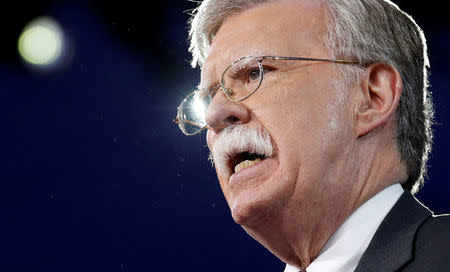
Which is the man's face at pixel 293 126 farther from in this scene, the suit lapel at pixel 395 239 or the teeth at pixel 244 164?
the suit lapel at pixel 395 239

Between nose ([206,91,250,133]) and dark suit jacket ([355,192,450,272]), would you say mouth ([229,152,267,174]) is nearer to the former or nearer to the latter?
nose ([206,91,250,133])

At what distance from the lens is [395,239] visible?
1.37 metres

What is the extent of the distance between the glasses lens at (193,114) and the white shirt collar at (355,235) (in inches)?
24.6

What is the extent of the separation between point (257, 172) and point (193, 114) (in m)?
0.55

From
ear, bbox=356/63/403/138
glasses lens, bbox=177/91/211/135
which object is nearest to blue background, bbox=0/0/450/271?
glasses lens, bbox=177/91/211/135

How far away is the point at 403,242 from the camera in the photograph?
1.35 meters

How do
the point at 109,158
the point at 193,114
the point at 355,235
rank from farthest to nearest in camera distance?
the point at 109,158 → the point at 193,114 → the point at 355,235

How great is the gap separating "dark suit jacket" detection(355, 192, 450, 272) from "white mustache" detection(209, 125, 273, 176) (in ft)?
1.18

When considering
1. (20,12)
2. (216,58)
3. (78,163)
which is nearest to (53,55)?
(20,12)

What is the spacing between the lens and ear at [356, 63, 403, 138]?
1529 mm

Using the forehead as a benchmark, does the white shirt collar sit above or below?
below

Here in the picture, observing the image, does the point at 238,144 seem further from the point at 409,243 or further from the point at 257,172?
the point at 409,243

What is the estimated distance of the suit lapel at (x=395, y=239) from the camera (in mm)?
1314

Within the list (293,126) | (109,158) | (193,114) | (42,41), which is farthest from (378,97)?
(42,41)
